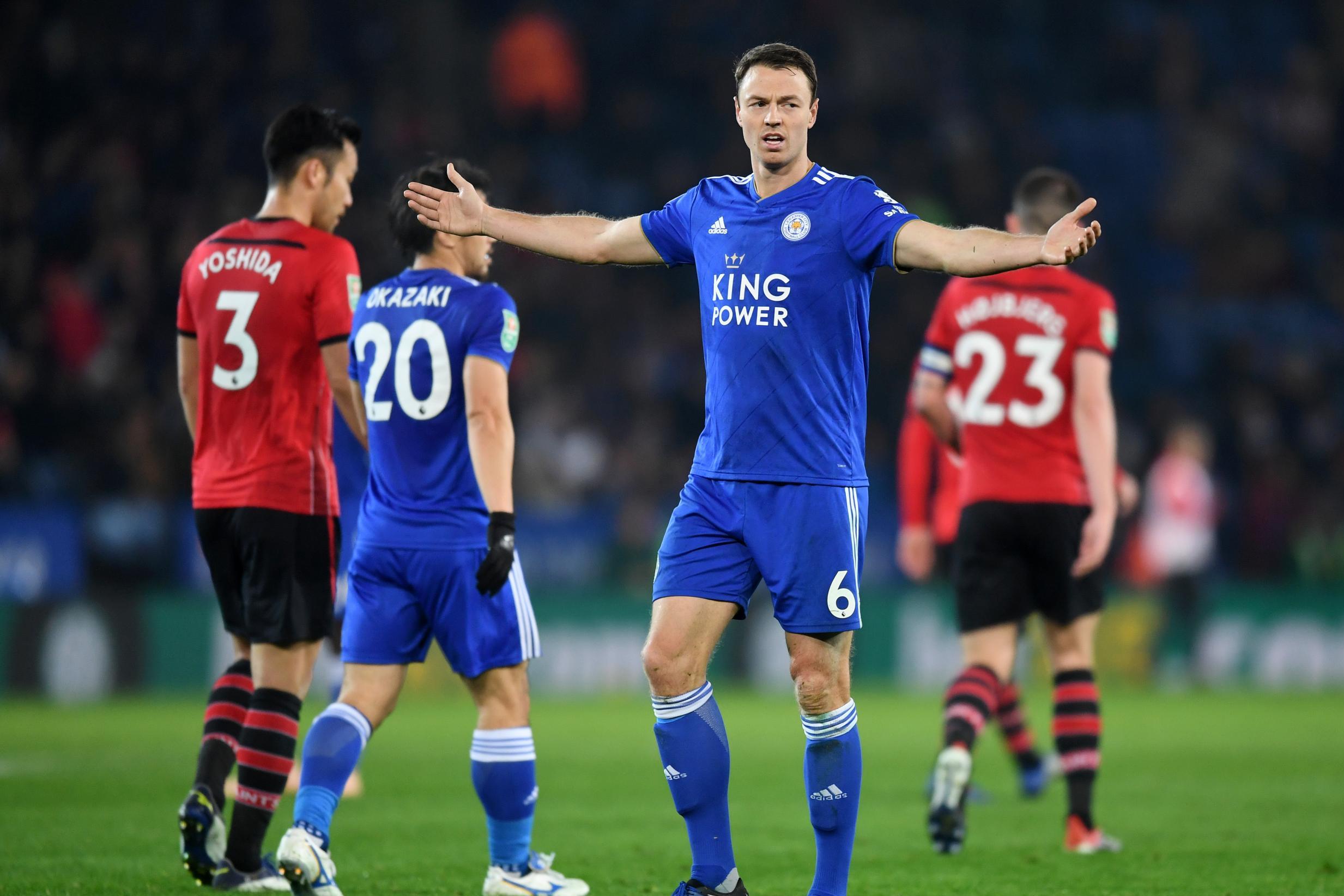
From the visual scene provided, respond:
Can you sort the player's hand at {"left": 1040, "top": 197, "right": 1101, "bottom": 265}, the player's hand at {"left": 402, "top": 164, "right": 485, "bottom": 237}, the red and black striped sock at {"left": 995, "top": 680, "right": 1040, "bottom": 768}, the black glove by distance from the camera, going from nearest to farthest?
the player's hand at {"left": 1040, "top": 197, "right": 1101, "bottom": 265}, the player's hand at {"left": 402, "top": 164, "right": 485, "bottom": 237}, the black glove, the red and black striped sock at {"left": 995, "top": 680, "right": 1040, "bottom": 768}

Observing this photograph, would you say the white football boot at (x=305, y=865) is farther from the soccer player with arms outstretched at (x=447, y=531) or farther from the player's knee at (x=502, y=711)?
the player's knee at (x=502, y=711)

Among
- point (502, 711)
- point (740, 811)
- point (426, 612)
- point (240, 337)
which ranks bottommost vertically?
point (740, 811)

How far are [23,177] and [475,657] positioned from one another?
45.7ft

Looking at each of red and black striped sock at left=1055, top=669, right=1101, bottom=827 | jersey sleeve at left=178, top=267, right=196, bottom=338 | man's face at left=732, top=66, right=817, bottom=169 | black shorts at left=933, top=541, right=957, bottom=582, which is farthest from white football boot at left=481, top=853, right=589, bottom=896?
black shorts at left=933, top=541, right=957, bottom=582

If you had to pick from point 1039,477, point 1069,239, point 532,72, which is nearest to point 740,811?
point 1039,477

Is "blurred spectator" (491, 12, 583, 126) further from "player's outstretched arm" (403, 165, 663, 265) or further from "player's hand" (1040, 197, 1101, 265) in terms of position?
"player's hand" (1040, 197, 1101, 265)

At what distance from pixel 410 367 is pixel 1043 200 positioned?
9.62 ft

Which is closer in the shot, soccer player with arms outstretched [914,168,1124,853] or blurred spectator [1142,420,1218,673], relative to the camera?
soccer player with arms outstretched [914,168,1124,853]

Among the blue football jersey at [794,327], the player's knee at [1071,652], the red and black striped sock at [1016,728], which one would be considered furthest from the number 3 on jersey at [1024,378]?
the blue football jersey at [794,327]

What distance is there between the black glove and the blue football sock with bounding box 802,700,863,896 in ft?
3.50

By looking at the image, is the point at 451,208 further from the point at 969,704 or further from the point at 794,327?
the point at 969,704

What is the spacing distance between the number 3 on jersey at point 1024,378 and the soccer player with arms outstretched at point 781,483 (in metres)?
2.36

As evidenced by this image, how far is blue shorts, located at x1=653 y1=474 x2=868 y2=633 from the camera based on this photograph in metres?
4.79

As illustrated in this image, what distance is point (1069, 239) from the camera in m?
4.23
